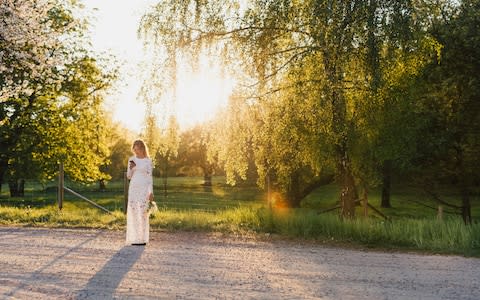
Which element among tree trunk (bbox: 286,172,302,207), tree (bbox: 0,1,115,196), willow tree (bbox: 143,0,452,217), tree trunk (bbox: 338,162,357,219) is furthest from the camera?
tree trunk (bbox: 286,172,302,207)

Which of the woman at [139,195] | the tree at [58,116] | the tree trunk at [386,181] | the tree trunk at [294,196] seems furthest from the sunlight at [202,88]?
the tree trunk at [294,196]

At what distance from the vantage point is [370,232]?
10898 millimetres

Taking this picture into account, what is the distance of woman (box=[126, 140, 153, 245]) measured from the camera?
10.2 meters

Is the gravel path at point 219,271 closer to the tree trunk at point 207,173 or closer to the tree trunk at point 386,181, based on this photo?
the tree trunk at point 386,181

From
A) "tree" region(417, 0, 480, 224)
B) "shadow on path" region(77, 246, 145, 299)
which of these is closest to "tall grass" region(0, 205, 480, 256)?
"shadow on path" region(77, 246, 145, 299)

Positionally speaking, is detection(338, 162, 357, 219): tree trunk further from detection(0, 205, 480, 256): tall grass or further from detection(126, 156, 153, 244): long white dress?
detection(126, 156, 153, 244): long white dress

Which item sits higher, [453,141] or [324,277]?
[453,141]

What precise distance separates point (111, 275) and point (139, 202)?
3488 mm

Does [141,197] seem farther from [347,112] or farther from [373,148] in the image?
[373,148]

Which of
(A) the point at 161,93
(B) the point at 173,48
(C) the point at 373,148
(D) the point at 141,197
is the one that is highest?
(B) the point at 173,48

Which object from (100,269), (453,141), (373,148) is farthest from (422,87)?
(100,269)

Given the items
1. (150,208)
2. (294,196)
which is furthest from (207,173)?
(150,208)

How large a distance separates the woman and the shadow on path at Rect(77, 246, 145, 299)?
0.73 metres

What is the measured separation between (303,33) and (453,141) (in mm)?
11059
